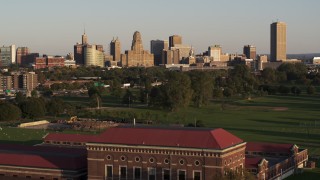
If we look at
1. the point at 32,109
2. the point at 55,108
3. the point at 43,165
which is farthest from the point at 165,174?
the point at 55,108

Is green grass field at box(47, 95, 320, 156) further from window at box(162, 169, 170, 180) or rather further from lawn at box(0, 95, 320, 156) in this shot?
window at box(162, 169, 170, 180)

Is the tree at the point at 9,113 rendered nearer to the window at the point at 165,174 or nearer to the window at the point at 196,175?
the window at the point at 165,174

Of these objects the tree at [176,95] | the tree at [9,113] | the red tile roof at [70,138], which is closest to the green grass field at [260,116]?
the tree at [176,95]

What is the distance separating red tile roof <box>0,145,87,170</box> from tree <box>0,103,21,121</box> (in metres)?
34.4

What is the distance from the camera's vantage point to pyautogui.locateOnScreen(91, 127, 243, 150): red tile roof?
34.6 m

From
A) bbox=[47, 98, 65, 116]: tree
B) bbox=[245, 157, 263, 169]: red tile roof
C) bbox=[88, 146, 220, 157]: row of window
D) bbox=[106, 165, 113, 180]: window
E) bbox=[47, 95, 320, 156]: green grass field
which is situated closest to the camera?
bbox=[88, 146, 220, 157]: row of window

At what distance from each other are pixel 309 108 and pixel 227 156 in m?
54.9

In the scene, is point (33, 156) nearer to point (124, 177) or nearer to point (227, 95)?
point (124, 177)

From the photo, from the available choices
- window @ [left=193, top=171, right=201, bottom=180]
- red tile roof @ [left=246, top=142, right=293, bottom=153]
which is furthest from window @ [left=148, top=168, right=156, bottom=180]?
red tile roof @ [left=246, top=142, right=293, bottom=153]

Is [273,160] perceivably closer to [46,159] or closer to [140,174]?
[140,174]

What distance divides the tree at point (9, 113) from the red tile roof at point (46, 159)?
34.4 m

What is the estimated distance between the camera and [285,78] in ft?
481

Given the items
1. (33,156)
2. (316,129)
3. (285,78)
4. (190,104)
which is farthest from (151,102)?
(285,78)

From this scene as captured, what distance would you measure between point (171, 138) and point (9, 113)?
42.9 meters
